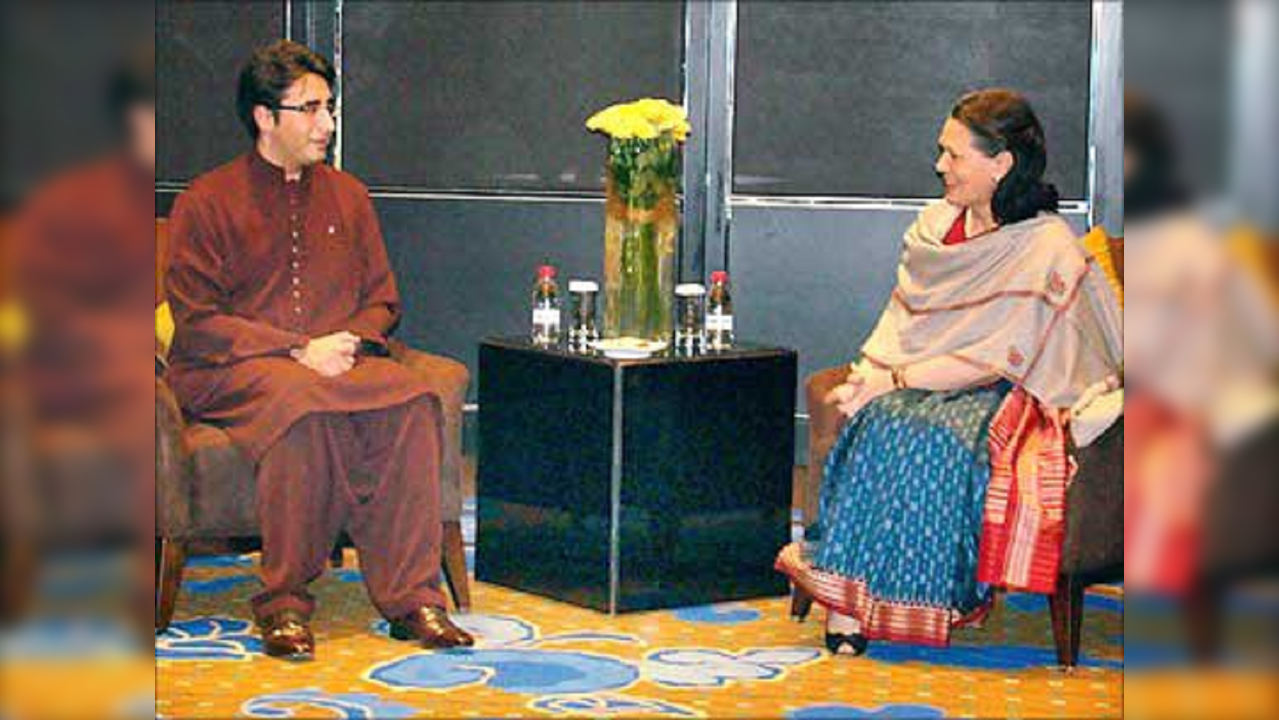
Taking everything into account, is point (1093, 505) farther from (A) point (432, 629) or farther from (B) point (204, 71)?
(B) point (204, 71)

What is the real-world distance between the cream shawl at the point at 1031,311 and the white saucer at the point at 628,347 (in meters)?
0.63

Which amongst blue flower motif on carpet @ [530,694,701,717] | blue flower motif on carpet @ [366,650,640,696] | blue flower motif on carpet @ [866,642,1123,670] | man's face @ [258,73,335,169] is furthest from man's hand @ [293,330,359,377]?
blue flower motif on carpet @ [866,642,1123,670]

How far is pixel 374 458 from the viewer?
3.97 metres

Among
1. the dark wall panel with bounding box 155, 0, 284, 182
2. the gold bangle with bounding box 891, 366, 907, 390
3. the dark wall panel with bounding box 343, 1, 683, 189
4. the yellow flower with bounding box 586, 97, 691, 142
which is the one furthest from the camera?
the dark wall panel with bounding box 343, 1, 683, 189

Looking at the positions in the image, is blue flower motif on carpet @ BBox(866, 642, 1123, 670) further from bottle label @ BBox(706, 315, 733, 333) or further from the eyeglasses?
the eyeglasses

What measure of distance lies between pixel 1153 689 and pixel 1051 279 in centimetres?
344

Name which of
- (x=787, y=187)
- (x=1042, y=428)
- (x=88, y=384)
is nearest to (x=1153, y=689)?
(x=88, y=384)

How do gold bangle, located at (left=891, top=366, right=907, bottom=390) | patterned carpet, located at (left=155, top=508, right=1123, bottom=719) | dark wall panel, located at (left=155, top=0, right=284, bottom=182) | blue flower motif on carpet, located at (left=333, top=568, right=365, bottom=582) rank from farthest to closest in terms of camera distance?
dark wall panel, located at (left=155, top=0, right=284, bottom=182) → blue flower motif on carpet, located at (left=333, top=568, right=365, bottom=582) → gold bangle, located at (left=891, top=366, right=907, bottom=390) → patterned carpet, located at (left=155, top=508, right=1123, bottom=719)

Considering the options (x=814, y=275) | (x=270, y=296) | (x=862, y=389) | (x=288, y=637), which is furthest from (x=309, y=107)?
(x=814, y=275)

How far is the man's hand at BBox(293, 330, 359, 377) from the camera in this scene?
3969mm

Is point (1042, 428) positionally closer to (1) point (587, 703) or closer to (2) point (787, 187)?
(1) point (587, 703)

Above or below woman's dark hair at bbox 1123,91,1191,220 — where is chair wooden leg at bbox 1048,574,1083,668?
below

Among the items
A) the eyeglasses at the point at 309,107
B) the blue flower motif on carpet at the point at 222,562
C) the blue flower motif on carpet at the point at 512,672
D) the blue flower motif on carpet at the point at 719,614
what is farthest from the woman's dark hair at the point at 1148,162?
the blue flower motif on carpet at the point at 222,562

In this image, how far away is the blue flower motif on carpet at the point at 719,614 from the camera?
428cm
